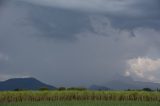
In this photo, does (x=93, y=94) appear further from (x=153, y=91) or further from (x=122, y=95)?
(x=153, y=91)

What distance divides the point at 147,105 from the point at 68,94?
8.54 metres

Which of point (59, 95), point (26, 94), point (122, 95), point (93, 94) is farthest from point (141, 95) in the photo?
point (26, 94)

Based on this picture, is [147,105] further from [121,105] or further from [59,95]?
[59,95]

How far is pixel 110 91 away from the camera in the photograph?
3391 cm

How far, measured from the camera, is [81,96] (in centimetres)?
3331

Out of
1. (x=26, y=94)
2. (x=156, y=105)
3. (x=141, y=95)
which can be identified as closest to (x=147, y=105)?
(x=156, y=105)

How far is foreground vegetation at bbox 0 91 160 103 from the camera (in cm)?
3250

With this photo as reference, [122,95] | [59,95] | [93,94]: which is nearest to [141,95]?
[122,95]

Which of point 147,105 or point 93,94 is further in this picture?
point 93,94

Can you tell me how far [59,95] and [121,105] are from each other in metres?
8.05

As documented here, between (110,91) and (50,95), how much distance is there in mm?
4621

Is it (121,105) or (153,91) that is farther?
(153,91)

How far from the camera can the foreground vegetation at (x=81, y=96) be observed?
3250cm

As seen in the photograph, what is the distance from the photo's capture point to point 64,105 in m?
25.4
